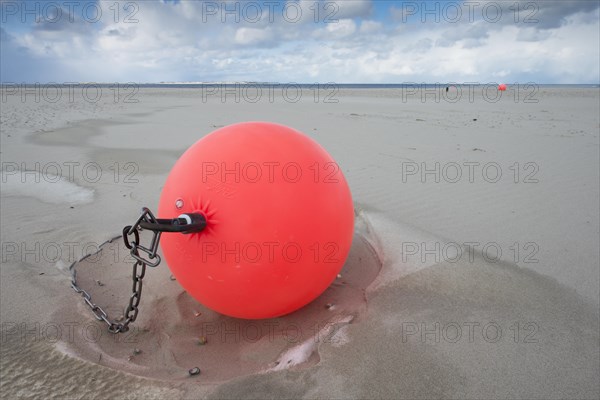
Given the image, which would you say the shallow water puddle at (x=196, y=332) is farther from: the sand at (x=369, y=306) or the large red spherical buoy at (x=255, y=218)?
the large red spherical buoy at (x=255, y=218)

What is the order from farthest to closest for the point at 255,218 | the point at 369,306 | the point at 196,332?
1. the point at 369,306
2. the point at 196,332
3. the point at 255,218

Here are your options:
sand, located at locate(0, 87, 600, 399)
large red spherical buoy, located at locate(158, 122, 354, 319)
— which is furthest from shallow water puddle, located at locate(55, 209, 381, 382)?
large red spherical buoy, located at locate(158, 122, 354, 319)

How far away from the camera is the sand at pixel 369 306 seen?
251cm

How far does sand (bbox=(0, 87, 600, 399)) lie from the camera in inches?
99.0

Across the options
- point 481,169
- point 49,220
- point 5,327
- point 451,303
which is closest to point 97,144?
point 49,220

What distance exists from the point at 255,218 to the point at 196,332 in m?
1.23

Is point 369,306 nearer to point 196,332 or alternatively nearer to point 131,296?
point 196,332

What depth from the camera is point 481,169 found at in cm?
738

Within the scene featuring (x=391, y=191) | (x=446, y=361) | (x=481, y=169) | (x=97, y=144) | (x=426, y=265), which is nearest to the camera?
(x=446, y=361)

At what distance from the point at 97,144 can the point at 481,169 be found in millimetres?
8598

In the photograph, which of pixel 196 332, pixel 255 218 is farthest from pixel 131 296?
pixel 255 218

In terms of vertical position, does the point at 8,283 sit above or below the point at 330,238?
below

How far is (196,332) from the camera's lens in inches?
121

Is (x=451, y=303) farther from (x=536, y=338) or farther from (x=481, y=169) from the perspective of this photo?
(x=481, y=169)
